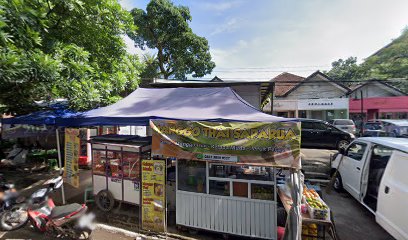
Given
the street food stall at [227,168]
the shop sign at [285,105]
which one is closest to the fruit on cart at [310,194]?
the street food stall at [227,168]

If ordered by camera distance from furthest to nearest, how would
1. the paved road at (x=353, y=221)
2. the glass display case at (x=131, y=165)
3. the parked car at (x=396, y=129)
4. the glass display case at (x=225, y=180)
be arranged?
the parked car at (x=396, y=129), the glass display case at (x=131, y=165), the paved road at (x=353, y=221), the glass display case at (x=225, y=180)

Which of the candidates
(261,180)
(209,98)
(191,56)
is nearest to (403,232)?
(261,180)

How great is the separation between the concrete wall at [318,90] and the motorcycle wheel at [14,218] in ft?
80.1

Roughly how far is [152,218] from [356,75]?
39538 millimetres

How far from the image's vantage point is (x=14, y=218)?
15.6 feet

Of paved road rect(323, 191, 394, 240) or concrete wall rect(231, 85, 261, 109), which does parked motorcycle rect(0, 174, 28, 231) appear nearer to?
paved road rect(323, 191, 394, 240)

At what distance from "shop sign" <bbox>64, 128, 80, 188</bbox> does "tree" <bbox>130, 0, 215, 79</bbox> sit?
1580 centimetres

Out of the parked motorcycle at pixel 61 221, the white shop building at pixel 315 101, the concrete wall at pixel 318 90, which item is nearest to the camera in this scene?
the parked motorcycle at pixel 61 221

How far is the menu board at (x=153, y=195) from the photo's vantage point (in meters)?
4.49

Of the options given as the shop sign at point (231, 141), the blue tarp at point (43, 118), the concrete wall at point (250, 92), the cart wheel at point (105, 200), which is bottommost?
the cart wheel at point (105, 200)

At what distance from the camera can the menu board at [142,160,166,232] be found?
4492 millimetres

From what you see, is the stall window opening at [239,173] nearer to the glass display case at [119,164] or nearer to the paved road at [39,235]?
the glass display case at [119,164]

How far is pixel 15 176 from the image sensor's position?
8.39 m

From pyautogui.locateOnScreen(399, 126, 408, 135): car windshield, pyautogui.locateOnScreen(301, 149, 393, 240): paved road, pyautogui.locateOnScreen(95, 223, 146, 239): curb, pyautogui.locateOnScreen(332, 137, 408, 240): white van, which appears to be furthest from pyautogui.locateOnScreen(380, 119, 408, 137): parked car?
pyautogui.locateOnScreen(95, 223, 146, 239): curb
